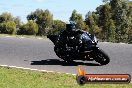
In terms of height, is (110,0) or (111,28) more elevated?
(110,0)

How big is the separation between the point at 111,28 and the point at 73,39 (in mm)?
59339

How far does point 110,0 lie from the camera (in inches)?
3063

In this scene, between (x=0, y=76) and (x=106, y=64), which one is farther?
(x=106, y=64)

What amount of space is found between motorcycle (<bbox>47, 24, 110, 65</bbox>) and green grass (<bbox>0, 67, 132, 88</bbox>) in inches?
99.8

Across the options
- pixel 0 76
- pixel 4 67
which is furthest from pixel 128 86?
pixel 4 67

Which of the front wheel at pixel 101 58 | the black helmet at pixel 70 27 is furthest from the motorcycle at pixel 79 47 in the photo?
the black helmet at pixel 70 27

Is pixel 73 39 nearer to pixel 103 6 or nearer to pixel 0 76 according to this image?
pixel 0 76

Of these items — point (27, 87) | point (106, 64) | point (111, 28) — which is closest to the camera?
point (27, 87)

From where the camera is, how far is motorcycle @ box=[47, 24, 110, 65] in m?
14.9

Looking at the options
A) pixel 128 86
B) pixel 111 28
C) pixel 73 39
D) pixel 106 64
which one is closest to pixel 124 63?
pixel 106 64

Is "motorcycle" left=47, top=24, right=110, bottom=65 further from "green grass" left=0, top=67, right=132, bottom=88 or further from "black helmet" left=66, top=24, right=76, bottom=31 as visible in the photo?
"green grass" left=0, top=67, right=132, bottom=88

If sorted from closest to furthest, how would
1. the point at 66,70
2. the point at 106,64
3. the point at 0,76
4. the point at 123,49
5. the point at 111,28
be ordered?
the point at 0,76 < the point at 66,70 < the point at 106,64 < the point at 123,49 < the point at 111,28

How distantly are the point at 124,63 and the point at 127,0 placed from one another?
2585 inches

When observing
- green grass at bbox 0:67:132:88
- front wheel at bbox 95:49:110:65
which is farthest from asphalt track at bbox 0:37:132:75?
green grass at bbox 0:67:132:88
